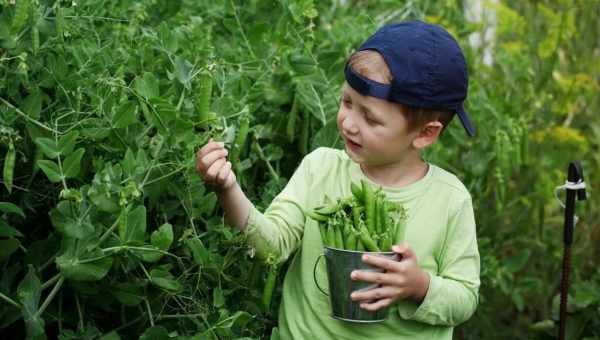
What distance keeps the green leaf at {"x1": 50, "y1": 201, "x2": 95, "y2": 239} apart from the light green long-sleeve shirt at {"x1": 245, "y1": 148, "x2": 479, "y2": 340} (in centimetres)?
36

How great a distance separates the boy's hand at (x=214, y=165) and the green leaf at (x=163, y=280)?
31 centimetres

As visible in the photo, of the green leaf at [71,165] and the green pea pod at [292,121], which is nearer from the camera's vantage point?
the green leaf at [71,165]

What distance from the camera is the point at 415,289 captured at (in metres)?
2.07

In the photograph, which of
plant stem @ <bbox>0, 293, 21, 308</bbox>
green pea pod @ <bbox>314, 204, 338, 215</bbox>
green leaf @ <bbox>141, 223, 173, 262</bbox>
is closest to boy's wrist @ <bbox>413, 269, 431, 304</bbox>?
green pea pod @ <bbox>314, 204, 338, 215</bbox>

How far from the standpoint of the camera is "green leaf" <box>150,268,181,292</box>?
2197mm

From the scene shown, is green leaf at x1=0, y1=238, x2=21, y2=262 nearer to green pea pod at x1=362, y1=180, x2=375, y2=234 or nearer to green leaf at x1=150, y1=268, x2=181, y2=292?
green leaf at x1=150, y1=268, x2=181, y2=292

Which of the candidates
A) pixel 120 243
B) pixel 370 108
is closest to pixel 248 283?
pixel 120 243

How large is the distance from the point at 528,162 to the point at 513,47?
536 mm

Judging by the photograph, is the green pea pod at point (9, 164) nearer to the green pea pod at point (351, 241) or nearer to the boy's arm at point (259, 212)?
the boy's arm at point (259, 212)

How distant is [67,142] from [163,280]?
0.39 m

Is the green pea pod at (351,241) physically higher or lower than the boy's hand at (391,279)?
higher

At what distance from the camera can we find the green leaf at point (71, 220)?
2.07 meters

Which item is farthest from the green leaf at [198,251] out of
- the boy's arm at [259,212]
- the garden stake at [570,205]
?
the garden stake at [570,205]

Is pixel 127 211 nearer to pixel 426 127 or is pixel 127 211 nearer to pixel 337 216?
pixel 337 216
